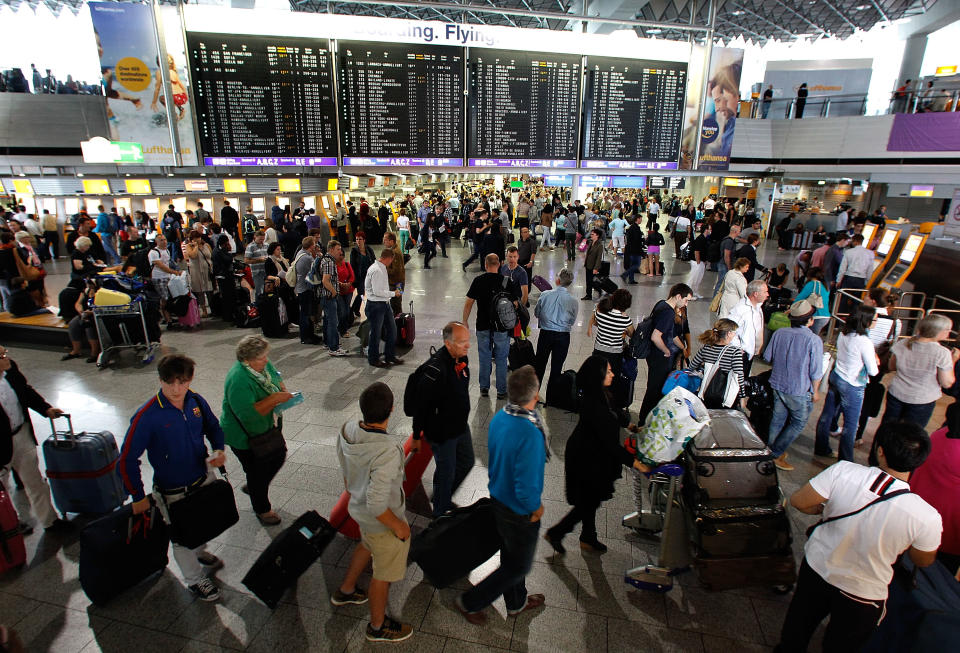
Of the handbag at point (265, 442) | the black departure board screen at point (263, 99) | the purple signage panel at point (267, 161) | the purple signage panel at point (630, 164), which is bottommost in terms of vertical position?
the handbag at point (265, 442)

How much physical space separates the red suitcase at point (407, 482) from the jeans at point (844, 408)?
3.94 metres

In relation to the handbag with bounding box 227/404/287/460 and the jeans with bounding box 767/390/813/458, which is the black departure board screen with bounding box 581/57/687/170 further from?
the handbag with bounding box 227/404/287/460

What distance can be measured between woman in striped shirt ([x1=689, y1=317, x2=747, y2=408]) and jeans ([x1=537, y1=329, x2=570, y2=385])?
156 cm

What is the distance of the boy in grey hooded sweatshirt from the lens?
8.53 feet

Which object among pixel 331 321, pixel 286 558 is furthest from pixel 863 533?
pixel 331 321

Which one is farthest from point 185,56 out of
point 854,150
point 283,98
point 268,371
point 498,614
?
point 854,150

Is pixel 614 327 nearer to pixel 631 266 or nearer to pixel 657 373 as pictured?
pixel 657 373

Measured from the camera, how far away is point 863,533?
2.25m

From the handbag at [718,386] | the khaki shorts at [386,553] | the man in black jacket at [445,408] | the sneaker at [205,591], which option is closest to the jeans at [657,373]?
the handbag at [718,386]

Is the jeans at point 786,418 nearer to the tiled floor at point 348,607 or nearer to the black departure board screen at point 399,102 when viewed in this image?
the tiled floor at point 348,607

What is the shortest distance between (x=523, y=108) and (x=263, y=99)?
5029mm

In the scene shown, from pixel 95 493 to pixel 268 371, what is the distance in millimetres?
1645

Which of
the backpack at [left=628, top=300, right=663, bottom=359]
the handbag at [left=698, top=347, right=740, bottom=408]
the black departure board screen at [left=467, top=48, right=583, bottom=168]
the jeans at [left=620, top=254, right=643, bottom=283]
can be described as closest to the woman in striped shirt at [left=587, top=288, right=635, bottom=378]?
the backpack at [left=628, top=300, right=663, bottom=359]

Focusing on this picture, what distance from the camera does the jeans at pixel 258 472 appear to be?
3600 mm
